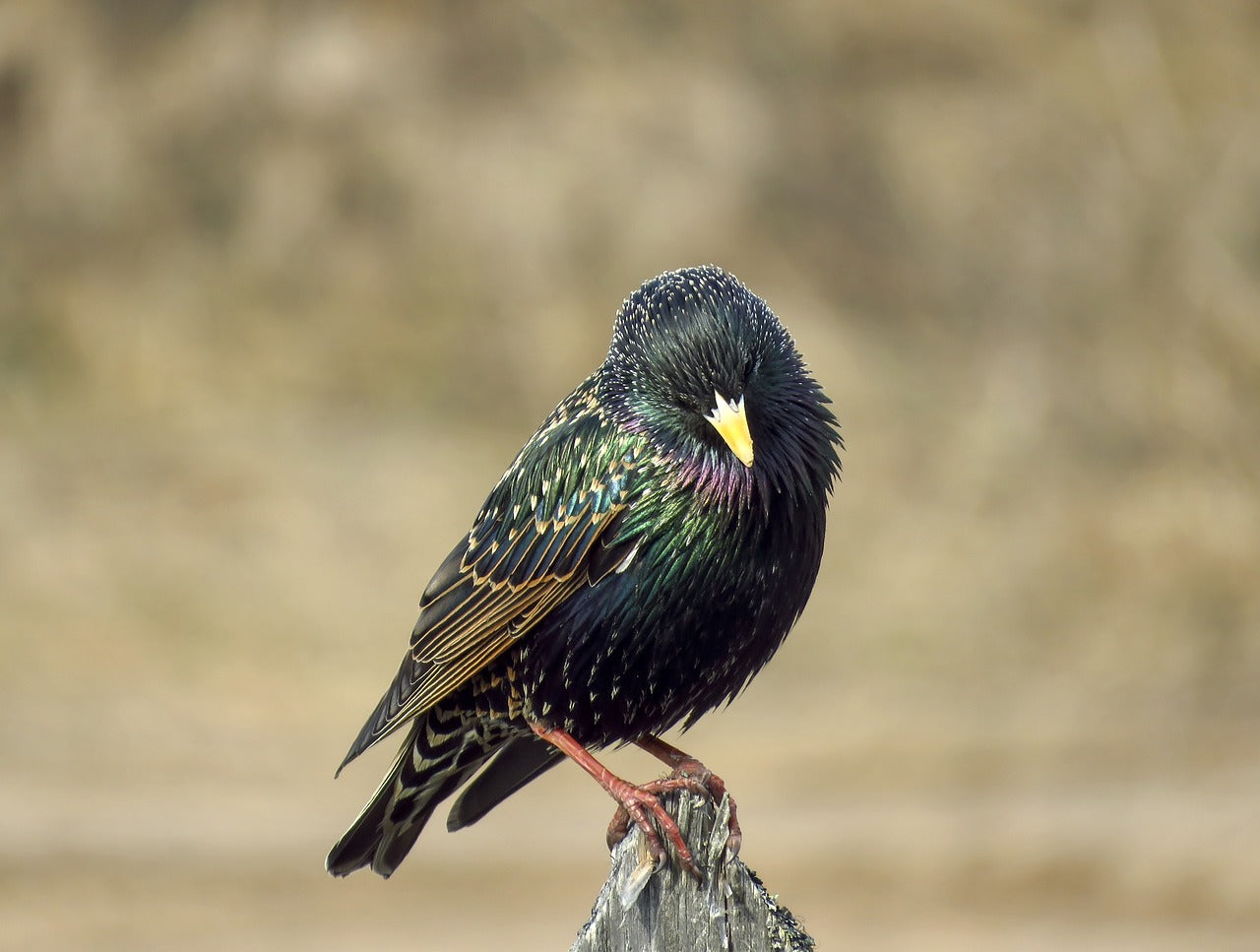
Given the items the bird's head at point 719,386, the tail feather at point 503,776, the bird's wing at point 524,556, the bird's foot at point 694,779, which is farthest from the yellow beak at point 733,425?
the tail feather at point 503,776

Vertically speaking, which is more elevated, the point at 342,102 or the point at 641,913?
the point at 342,102

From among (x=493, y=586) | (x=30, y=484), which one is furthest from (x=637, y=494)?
(x=30, y=484)

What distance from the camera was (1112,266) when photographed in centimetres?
1202

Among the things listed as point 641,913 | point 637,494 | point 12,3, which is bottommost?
point 641,913

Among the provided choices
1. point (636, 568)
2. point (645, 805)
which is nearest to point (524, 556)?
point (636, 568)

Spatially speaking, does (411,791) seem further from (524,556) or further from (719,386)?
(719,386)

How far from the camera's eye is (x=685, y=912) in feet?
7.54

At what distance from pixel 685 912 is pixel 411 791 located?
94 cm

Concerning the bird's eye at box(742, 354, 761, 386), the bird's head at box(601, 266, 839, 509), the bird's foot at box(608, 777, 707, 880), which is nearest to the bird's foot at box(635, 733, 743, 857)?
the bird's foot at box(608, 777, 707, 880)

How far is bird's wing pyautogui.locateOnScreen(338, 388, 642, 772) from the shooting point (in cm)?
290

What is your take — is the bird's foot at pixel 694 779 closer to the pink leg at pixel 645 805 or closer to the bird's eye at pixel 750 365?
the pink leg at pixel 645 805

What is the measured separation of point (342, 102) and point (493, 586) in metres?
9.65

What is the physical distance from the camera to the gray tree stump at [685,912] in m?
2.27

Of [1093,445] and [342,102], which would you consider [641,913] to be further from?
[342,102]
